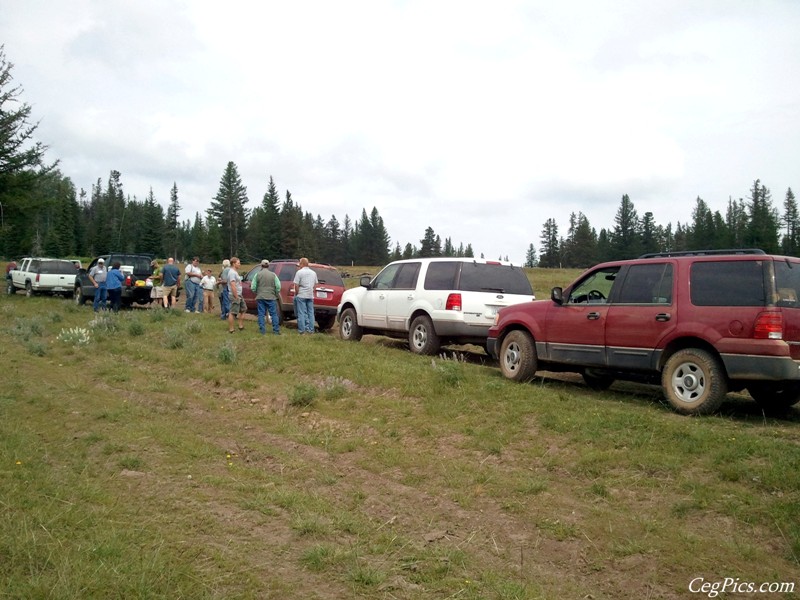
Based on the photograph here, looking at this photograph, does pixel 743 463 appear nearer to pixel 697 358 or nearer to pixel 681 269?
pixel 697 358

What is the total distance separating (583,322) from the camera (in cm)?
880

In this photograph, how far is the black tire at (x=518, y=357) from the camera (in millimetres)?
9422

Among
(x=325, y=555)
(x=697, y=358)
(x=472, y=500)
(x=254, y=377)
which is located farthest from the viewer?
(x=254, y=377)

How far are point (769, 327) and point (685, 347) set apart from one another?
39.0 inches

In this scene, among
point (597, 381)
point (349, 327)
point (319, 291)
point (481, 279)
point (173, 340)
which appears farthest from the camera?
point (319, 291)

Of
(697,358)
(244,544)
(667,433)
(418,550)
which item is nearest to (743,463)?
(667,433)

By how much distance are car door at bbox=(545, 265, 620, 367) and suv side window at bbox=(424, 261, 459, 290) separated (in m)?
3.18

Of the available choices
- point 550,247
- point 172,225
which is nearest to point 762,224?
point 550,247

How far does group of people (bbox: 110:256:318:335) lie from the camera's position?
15.1 metres

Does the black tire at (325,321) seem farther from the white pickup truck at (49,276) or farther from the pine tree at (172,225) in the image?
the pine tree at (172,225)

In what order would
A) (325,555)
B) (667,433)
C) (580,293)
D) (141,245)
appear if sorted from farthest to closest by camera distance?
1. (141,245)
2. (580,293)
3. (667,433)
4. (325,555)

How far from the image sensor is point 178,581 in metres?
3.93

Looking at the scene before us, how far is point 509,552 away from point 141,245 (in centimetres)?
11024

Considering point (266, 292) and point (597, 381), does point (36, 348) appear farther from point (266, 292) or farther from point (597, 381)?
point (597, 381)
